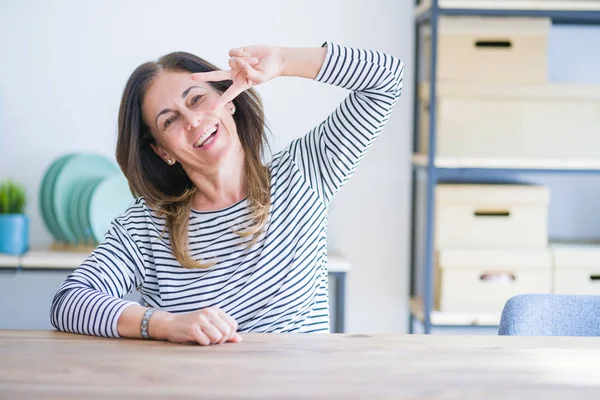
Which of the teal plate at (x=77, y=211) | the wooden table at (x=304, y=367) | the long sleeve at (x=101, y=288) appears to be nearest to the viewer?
the wooden table at (x=304, y=367)

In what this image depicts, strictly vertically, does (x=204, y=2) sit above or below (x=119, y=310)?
above

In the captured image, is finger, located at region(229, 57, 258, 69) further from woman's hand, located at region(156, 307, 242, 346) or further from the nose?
woman's hand, located at region(156, 307, 242, 346)

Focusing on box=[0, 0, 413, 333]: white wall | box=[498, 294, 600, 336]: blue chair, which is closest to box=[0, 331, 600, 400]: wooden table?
box=[498, 294, 600, 336]: blue chair

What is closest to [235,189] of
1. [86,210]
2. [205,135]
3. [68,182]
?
[205,135]

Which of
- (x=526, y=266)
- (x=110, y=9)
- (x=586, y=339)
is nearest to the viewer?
(x=586, y=339)

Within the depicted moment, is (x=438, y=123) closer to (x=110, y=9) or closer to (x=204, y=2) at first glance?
(x=204, y=2)

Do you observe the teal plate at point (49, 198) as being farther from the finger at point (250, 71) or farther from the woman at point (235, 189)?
the finger at point (250, 71)

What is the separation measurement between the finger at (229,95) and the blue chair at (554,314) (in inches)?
25.0

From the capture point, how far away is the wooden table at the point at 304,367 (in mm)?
1021

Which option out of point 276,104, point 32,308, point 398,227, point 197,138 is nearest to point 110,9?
point 276,104

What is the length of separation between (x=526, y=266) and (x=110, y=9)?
173 cm

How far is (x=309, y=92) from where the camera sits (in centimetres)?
311

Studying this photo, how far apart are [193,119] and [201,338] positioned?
20.7 inches

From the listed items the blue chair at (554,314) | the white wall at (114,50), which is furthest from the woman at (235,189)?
the white wall at (114,50)
